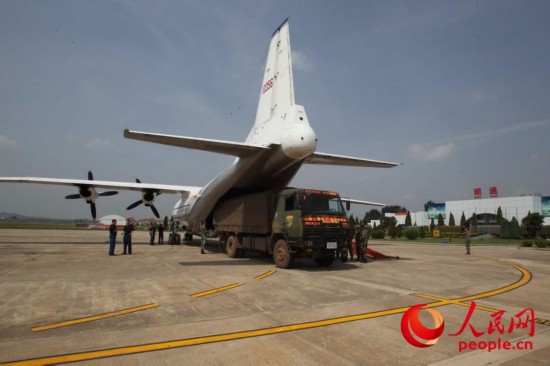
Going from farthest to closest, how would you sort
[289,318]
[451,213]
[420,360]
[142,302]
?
[451,213], [142,302], [289,318], [420,360]

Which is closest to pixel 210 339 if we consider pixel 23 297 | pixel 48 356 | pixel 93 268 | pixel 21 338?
pixel 48 356

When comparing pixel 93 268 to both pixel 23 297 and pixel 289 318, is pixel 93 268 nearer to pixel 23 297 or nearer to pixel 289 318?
pixel 23 297

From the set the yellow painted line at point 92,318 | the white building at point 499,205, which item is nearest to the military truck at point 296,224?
the yellow painted line at point 92,318

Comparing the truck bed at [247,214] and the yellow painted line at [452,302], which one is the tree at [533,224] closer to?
the truck bed at [247,214]

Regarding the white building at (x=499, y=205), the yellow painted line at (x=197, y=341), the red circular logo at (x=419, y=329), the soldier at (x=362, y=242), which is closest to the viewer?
the yellow painted line at (x=197, y=341)

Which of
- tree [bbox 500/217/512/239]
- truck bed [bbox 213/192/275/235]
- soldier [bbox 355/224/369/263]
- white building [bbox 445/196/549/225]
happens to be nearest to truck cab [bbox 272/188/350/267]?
truck bed [bbox 213/192/275/235]

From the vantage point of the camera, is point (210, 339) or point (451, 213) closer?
point (210, 339)

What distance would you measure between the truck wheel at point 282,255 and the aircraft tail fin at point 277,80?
18.0ft

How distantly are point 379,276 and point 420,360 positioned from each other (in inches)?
272

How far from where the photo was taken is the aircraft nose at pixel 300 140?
42.5ft

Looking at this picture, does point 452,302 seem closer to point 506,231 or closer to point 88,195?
point 88,195

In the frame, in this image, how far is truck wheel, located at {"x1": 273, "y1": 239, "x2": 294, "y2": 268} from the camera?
12516 millimetres

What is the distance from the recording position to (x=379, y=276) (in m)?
10.8

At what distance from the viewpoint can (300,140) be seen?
42.4 ft
